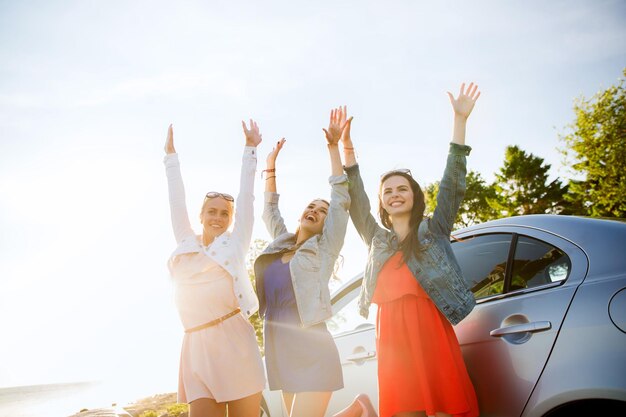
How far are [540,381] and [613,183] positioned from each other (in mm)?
21132

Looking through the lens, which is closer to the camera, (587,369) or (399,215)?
(587,369)

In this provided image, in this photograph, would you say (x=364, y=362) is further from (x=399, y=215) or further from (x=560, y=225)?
(x=560, y=225)

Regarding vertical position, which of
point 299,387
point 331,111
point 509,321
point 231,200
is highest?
point 331,111

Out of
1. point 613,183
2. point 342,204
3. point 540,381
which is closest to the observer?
point 540,381

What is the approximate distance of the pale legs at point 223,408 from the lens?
2.34m

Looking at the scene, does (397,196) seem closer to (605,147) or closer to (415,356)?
(415,356)

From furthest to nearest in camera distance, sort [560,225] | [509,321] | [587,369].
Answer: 1. [560,225]
2. [509,321]
3. [587,369]

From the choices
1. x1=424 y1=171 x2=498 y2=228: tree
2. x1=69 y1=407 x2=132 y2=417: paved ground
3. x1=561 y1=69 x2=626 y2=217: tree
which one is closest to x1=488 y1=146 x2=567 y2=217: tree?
x1=424 y1=171 x2=498 y2=228: tree

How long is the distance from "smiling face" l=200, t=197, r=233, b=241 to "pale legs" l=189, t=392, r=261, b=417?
1048 mm

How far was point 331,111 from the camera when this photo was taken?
3107 millimetres

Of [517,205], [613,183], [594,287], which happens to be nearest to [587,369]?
[594,287]

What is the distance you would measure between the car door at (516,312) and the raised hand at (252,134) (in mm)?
1772

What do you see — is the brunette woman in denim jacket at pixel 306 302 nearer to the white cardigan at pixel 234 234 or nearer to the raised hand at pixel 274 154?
the white cardigan at pixel 234 234

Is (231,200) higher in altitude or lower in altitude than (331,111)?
lower
